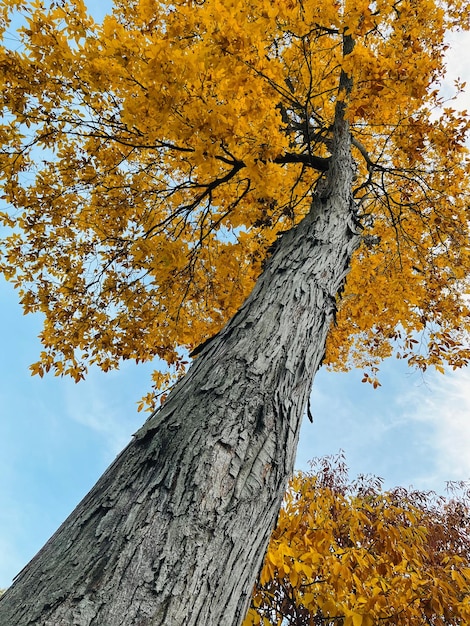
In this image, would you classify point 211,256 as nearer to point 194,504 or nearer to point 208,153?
point 208,153

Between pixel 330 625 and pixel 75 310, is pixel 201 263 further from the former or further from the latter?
pixel 330 625

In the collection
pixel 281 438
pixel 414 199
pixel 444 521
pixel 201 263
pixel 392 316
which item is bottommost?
pixel 281 438

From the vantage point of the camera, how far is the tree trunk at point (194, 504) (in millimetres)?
938

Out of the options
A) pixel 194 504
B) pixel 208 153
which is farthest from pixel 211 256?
pixel 194 504

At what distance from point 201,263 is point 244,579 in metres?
3.94

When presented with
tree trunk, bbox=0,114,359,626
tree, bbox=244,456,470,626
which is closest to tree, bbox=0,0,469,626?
tree trunk, bbox=0,114,359,626

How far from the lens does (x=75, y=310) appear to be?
14.1ft

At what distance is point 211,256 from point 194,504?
149 inches

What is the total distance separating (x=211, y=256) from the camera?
4.71 m

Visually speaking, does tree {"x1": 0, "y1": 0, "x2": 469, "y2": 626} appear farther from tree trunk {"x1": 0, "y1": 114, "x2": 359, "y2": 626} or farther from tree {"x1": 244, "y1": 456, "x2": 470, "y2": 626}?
tree {"x1": 244, "y1": 456, "x2": 470, "y2": 626}

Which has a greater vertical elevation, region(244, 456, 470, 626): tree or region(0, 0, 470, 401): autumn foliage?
region(0, 0, 470, 401): autumn foliage

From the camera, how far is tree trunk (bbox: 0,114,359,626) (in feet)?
3.08

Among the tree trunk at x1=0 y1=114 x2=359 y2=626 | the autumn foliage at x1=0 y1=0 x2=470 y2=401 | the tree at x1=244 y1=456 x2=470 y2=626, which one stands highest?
the autumn foliage at x1=0 y1=0 x2=470 y2=401

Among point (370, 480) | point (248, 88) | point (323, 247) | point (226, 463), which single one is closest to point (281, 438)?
point (226, 463)
